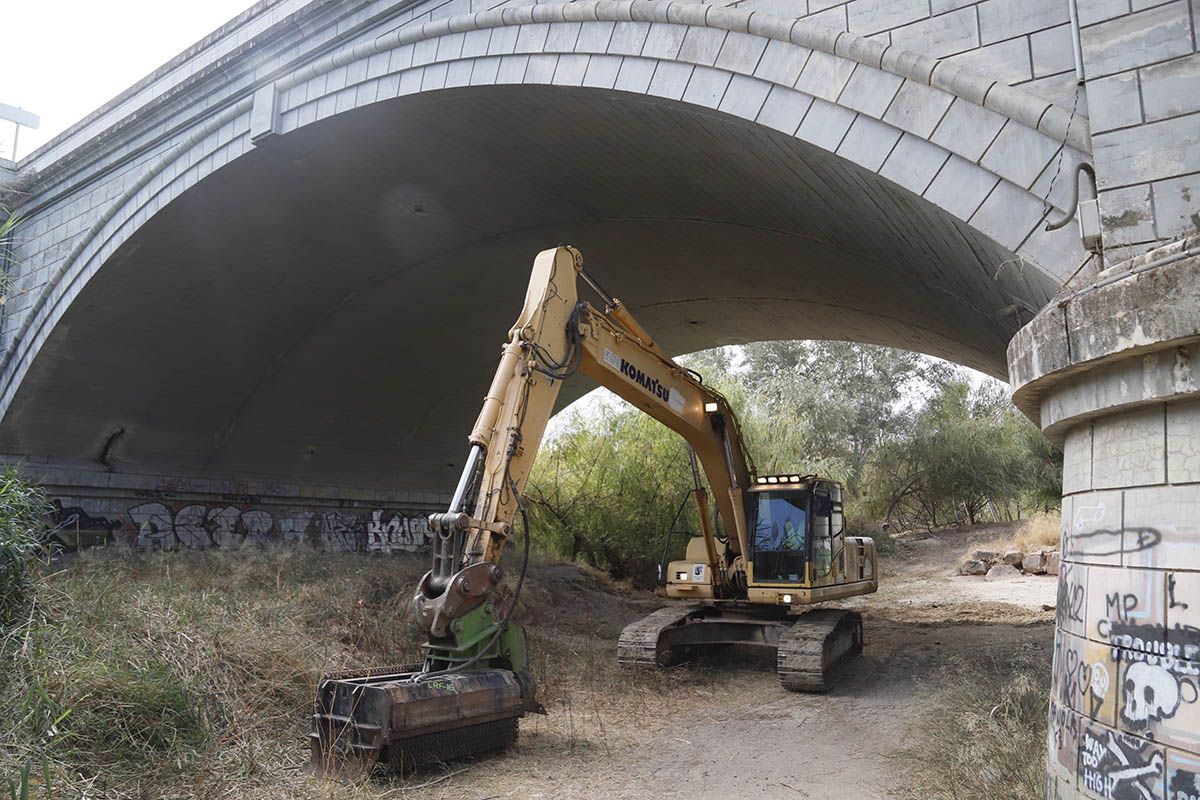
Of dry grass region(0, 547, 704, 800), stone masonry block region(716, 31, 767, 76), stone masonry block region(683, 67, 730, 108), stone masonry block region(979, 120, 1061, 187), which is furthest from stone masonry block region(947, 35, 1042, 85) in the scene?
dry grass region(0, 547, 704, 800)

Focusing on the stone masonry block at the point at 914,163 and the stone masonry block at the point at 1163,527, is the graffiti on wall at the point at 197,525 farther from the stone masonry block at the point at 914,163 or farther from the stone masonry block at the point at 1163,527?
the stone masonry block at the point at 1163,527

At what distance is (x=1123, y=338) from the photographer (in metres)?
3.30

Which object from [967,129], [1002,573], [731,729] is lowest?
[731,729]

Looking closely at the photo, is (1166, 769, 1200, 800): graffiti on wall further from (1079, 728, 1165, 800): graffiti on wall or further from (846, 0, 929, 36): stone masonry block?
(846, 0, 929, 36): stone masonry block

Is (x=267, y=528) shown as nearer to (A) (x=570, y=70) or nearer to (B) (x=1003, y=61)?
(A) (x=570, y=70)

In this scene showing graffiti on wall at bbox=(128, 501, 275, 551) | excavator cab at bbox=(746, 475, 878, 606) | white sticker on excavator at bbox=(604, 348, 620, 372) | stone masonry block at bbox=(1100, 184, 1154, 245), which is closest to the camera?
stone masonry block at bbox=(1100, 184, 1154, 245)

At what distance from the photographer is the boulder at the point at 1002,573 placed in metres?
23.3

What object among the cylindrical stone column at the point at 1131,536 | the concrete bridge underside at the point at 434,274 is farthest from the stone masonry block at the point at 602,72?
the cylindrical stone column at the point at 1131,536

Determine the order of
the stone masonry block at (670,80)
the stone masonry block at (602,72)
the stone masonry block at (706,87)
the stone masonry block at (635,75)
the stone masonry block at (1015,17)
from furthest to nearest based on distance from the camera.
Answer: the stone masonry block at (602,72), the stone masonry block at (635,75), the stone masonry block at (670,80), the stone masonry block at (706,87), the stone masonry block at (1015,17)

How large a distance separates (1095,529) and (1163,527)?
0.38 meters

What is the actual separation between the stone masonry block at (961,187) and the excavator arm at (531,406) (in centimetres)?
335

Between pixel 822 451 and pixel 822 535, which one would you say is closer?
pixel 822 535

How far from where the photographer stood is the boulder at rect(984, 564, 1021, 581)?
76.5 feet

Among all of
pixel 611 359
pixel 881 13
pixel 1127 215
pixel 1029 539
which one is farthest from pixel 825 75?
pixel 1029 539
